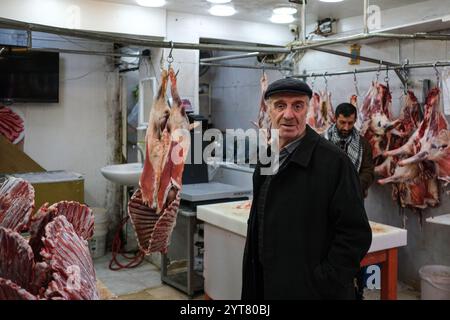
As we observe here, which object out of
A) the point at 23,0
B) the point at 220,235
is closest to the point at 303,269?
the point at 220,235

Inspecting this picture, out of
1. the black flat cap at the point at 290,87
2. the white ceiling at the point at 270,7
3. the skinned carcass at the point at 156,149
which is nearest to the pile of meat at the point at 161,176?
the skinned carcass at the point at 156,149

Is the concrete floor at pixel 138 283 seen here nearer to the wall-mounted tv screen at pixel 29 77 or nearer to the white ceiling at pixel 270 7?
the wall-mounted tv screen at pixel 29 77

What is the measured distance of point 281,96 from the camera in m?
1.85

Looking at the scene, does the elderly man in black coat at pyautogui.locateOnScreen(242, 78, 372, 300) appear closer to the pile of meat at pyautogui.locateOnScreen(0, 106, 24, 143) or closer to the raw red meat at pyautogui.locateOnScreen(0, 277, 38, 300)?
the raw red meat at pyautogui.locateOnScreen(0, 277, 38, 300)

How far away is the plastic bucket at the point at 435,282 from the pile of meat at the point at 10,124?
176 inches

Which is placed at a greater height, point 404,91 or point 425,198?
point 404,91

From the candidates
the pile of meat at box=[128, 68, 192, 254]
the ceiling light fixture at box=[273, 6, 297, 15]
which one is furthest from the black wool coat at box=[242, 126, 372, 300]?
the ceiling light fixture at box=[273, 6, 297, 15]

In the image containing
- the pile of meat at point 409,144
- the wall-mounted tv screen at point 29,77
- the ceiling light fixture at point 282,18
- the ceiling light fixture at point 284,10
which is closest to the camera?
the pile of meat at point 409,144

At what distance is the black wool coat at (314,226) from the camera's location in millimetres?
1737

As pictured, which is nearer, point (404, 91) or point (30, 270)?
point (30, 270)

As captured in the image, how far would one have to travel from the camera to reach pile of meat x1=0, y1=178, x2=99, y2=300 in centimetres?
94
